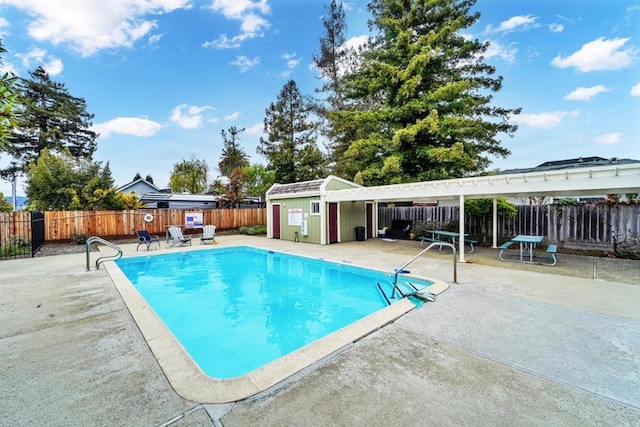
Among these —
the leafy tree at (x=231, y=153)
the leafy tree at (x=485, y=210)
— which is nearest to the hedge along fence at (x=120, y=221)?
the leafy tree at (x=231, y=153)

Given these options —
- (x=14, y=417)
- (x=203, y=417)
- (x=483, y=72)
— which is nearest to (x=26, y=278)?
(x=14, y=417)

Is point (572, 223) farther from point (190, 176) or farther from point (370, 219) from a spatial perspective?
point (190, 176)

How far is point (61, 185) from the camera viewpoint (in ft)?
46.8

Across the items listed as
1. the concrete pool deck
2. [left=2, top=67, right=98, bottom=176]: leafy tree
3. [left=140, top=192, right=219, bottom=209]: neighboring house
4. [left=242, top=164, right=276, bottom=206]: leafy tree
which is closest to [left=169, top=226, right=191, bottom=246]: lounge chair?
the concrete pool deck

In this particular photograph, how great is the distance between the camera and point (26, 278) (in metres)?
6.14

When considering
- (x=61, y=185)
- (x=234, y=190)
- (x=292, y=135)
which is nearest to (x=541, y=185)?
(x=234, y=190)

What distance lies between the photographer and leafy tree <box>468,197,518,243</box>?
10570 millimetres

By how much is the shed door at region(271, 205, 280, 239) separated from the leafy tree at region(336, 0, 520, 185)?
15.4 feet

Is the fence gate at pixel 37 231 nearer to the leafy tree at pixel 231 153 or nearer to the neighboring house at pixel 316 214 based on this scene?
the neighboring house at pixel 316 214

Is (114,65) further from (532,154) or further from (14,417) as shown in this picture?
(532,154)

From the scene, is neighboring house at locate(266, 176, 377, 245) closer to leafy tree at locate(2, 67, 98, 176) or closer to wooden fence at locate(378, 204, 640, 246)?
wooden fence at locate(378, 204, 640, 246)

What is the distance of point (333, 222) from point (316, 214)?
888 mm

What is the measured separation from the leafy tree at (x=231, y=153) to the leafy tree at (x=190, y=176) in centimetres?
507

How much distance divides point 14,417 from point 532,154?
22650mm
